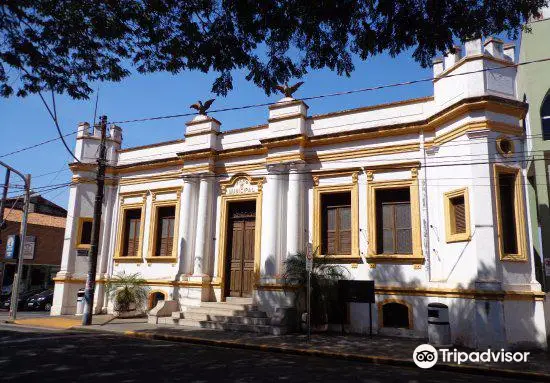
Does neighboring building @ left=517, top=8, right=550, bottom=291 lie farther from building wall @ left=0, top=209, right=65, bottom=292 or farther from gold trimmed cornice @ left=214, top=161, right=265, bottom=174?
building wall @ left=0, top=209, right=65, bottom=292

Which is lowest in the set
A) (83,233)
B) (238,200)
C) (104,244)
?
(104,244)

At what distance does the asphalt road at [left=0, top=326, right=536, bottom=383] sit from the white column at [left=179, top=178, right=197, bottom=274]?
5.15 m

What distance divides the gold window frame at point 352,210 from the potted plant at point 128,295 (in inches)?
295

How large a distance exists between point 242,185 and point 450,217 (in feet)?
24.7

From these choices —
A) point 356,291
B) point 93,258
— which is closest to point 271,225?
point 356,291

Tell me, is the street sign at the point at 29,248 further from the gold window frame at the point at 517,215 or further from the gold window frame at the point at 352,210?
the gold window frame at the point at 517,215

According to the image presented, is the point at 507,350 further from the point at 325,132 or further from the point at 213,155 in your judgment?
the point at 213,155

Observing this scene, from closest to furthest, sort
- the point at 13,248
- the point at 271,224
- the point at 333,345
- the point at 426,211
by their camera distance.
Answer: the point at 333,345 → the point at 426,211 → the point at 271,224 → the point at 13,248

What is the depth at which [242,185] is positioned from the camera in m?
16.6

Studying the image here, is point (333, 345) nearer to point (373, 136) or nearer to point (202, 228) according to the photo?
point (373, 136)

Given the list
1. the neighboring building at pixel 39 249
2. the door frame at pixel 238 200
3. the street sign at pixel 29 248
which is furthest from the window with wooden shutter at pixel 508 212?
the neighboring building at pixel 39 249

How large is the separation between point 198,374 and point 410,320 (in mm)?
7306

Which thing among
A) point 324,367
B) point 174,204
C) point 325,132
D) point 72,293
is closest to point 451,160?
point 325,132

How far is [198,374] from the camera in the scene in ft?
25.9
